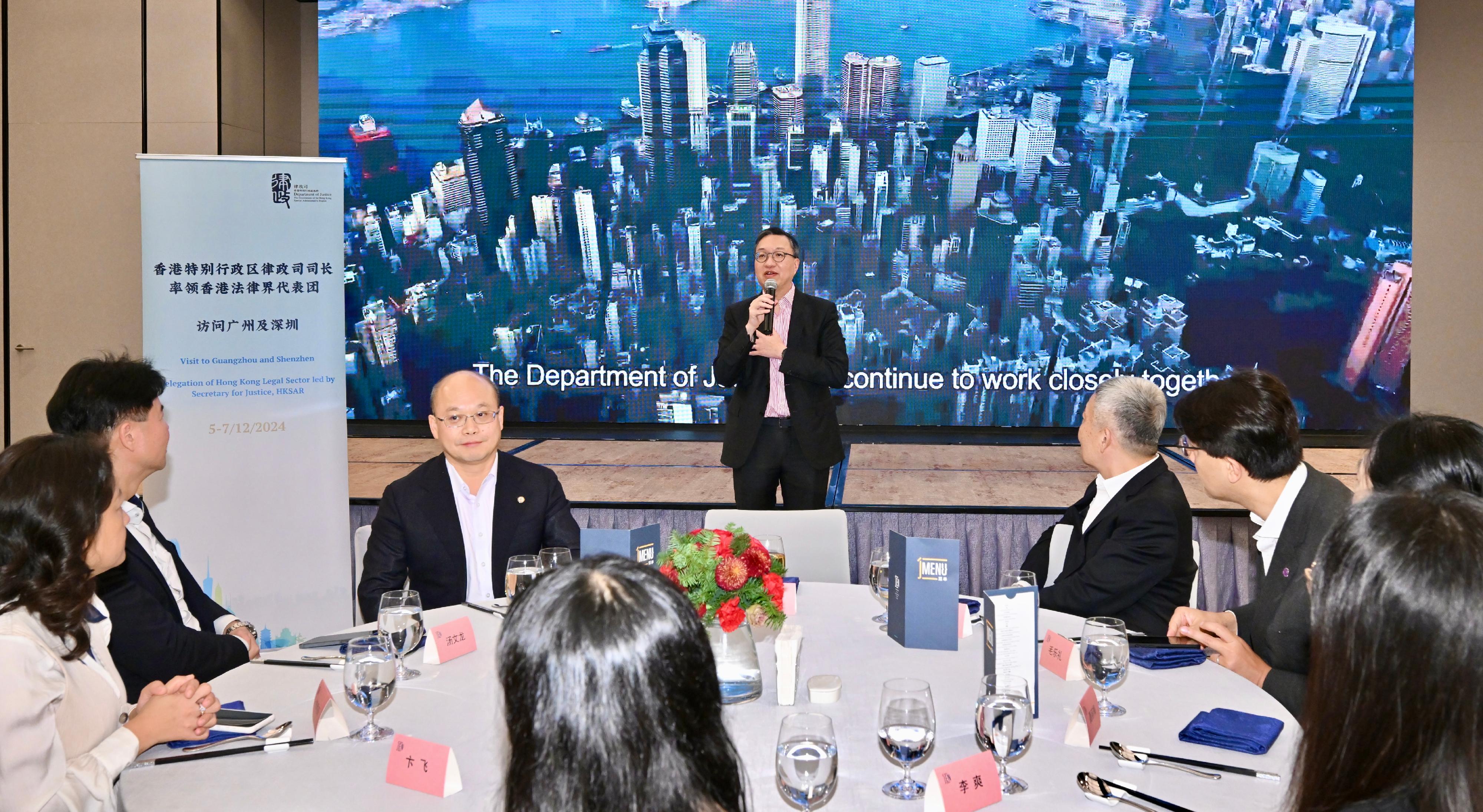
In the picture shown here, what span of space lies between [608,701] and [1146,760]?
1047mm

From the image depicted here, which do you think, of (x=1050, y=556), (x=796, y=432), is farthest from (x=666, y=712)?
(x=796, y=432)

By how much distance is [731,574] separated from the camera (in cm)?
177

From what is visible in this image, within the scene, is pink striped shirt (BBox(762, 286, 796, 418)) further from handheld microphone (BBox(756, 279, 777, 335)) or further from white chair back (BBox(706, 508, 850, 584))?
white chair back (BBox(706, 508, 850, 584))

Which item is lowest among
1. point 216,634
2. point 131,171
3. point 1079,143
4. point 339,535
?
point 339,535

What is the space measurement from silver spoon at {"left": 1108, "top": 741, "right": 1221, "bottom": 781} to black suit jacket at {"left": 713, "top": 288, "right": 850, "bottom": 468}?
2822 mm

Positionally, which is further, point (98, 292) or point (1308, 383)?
point (1308, 383)

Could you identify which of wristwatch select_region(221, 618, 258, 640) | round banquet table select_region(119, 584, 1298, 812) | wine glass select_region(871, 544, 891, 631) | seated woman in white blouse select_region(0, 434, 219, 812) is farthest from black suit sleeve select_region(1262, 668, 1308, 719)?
wristwatch select_region(221, 618, 258, 640)

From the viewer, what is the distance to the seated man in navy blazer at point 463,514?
9.43 ft

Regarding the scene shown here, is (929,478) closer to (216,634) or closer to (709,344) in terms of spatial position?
(709,344)

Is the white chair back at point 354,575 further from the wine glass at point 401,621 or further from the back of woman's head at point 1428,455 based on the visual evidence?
the back of woman's head at point 1428,455

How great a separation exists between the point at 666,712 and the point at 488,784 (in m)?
0.78

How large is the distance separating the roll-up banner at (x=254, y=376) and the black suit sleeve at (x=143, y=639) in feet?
6.46

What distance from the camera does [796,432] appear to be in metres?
4.43

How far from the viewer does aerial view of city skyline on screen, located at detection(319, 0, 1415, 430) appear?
22.1 feet
